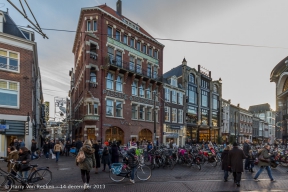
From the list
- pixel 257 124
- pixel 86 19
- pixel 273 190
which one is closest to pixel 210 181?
pixel 273 190

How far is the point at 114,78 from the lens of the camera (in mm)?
31016

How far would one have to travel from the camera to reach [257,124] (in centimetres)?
8531

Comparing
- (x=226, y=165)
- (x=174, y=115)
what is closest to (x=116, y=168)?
(x=226, y=165)

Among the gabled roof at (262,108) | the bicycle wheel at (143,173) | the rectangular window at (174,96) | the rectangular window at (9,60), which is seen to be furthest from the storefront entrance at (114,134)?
the gabled roof at (262,108)

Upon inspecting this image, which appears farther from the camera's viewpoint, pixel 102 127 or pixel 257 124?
pixel 257 124

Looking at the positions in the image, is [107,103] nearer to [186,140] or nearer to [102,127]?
[102,127]

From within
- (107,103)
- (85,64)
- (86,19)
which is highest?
(86,19)

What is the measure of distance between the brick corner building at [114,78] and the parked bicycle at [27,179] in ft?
59.3

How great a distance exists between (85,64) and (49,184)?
803 inches

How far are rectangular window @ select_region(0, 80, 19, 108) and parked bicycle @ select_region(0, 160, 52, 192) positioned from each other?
13358 millimetres

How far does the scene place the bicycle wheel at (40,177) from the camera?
9.12 m

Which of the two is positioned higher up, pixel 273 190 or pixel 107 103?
pixel 107 103

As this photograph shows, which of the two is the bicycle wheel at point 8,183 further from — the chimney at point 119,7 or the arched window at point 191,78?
the arched window at point 191,78

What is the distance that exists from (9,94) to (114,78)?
12652mm
